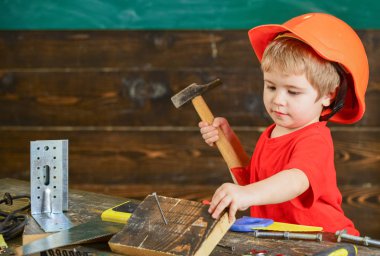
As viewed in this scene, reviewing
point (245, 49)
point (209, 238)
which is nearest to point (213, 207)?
point (209, 238)

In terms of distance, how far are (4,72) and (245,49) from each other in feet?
3.92

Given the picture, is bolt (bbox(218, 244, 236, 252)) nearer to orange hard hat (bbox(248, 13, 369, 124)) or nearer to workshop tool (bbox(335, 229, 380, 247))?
workshop tool (bbox(335, 229, 380, 247))

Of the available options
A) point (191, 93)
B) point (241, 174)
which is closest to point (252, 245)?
point (241, 174)

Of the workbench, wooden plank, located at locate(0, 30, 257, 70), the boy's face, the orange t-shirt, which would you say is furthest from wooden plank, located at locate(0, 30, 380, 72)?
the workbench

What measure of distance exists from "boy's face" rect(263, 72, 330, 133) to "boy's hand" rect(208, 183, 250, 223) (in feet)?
1.26

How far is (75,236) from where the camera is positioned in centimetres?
149

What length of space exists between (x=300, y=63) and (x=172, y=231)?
1.89 ft

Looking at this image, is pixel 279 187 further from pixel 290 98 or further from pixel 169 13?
pixel 169 13

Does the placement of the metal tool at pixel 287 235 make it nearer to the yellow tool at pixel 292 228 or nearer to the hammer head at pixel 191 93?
the yellow tool at pixel 292 228

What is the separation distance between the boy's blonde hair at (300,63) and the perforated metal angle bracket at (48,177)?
571 mm

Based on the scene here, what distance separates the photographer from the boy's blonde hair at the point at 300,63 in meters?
1.73

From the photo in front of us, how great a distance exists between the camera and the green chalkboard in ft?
10.9

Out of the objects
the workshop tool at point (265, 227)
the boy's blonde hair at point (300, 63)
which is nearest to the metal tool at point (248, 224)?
the workshop tool at point (265, 227)

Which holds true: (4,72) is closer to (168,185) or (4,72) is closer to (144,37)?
(144,37)
